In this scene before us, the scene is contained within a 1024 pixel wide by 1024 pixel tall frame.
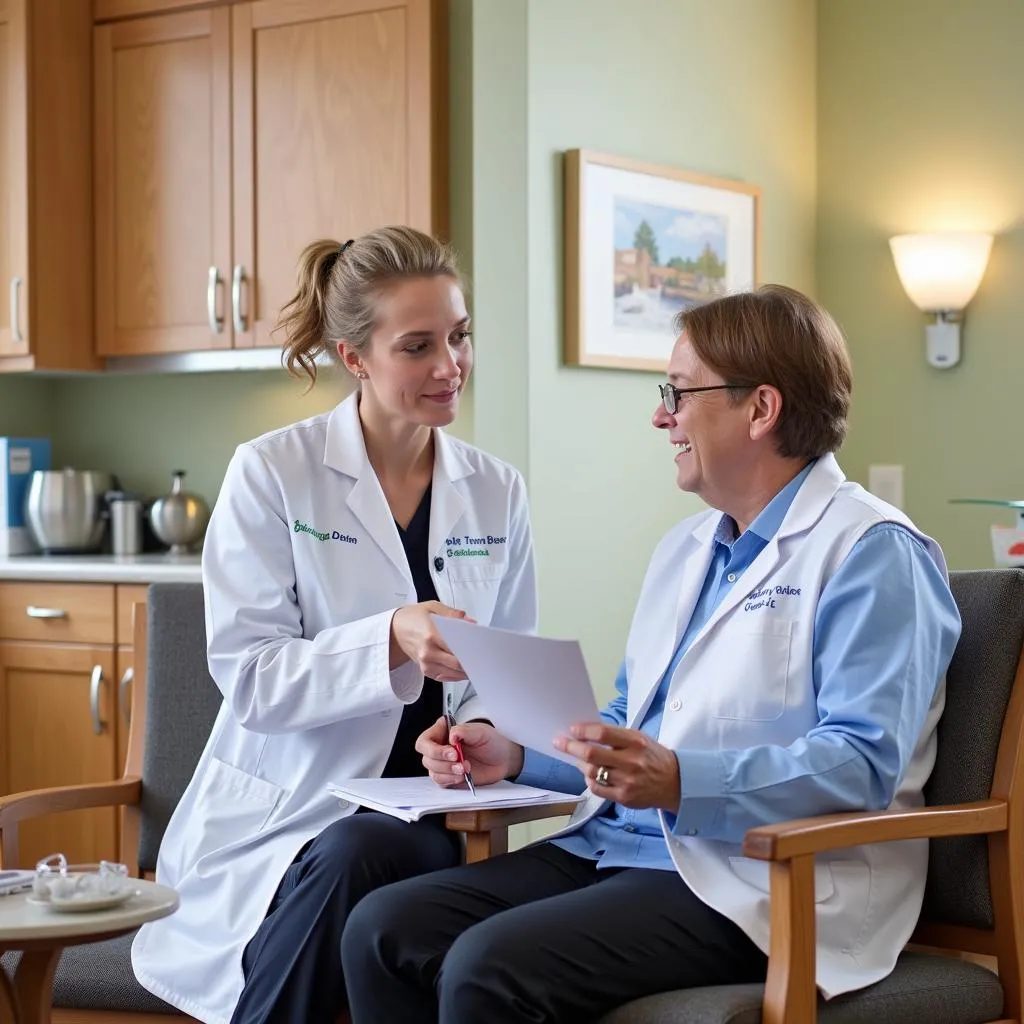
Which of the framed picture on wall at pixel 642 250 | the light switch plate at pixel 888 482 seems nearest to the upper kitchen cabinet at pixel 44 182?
the framed picture on wall at pixel 642 250

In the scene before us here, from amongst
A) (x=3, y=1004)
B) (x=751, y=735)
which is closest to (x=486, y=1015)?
(x=751, y=735)

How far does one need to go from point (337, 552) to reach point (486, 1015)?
776 mm

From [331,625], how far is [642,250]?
1.82 m

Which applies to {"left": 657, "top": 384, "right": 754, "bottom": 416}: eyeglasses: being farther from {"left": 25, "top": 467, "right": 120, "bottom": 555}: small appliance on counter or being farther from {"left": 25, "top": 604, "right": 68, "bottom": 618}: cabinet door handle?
{"left": 25, "top": 467, "right": 120, "bottom": 555}: small appliance on counter

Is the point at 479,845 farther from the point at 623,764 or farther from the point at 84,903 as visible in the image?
the point at 84,903

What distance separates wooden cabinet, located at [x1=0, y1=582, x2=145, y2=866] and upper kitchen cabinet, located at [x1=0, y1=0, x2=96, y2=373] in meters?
0.67

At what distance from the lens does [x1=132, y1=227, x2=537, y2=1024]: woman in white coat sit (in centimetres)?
193

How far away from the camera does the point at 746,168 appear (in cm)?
407

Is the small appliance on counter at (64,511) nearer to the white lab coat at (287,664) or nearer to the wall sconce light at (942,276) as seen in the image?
the white lab coat at (287,664)

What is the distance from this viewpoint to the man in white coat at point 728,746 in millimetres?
1645

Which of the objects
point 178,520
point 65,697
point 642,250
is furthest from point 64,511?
point 642,250

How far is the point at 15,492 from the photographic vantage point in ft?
13.8

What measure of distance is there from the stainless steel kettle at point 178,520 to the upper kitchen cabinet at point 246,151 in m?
0.41

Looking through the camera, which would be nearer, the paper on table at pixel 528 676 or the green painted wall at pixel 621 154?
the paper on table at pixel 528 676
